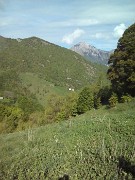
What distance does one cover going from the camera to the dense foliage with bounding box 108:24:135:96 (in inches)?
1790

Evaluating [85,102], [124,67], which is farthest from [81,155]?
[85,102]

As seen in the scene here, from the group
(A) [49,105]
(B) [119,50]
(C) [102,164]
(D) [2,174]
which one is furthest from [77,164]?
(A) [49,105]

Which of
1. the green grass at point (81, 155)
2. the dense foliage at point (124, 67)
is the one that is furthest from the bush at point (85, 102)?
the green grass at point (81, 155)

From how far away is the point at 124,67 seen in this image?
46.6m

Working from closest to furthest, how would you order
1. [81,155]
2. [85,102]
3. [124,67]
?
[81,155] → [124,67] → [85,102]

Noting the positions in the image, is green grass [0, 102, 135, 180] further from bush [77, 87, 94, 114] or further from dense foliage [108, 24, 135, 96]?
bush [77, 87, 94, 114]

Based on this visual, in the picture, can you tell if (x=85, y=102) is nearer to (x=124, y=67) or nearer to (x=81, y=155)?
(x=124, y=67)

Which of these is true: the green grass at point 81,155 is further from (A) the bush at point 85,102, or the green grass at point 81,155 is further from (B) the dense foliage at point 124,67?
(A) the bush at point 85,102

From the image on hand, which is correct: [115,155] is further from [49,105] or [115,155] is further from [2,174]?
[49,105]

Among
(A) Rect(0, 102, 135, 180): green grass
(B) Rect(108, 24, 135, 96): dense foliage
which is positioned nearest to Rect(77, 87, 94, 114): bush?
(B) Rect(108, 24, 135, 96): dense foliage

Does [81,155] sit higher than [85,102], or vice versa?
[81,155]

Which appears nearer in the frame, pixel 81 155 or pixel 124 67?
pixel 81 155

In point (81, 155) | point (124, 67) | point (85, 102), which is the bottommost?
point (85, 102)

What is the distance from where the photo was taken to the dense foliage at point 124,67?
45.5 metres
